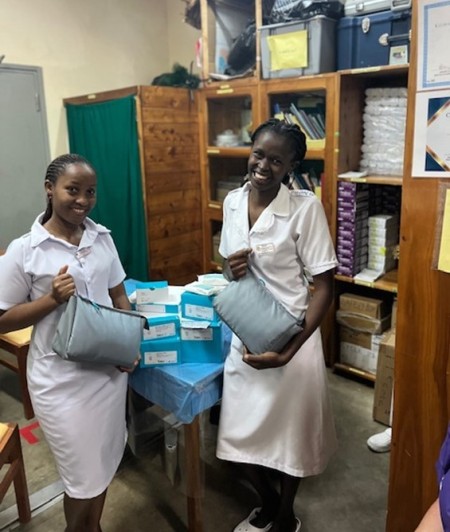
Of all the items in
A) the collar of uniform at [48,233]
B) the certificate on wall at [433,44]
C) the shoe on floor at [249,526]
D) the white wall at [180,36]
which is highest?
the white wall at [180,36]

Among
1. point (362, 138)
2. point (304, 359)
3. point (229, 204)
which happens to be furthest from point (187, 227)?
point (304, 359)

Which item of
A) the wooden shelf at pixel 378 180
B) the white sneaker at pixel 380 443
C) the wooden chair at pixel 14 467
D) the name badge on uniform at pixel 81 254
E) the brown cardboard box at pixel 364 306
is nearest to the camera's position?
the name badge on uniform at pixel 81 254

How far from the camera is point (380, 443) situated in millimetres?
2316

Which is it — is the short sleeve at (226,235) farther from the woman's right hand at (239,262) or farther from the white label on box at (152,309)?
the white label on box at (152,309)

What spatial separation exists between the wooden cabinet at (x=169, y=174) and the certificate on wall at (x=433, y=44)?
2.40m

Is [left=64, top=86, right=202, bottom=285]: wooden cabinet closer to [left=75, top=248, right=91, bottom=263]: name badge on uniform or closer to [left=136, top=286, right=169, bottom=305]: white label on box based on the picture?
[left=136, top=286, right=169, bottom=305]: white label on box

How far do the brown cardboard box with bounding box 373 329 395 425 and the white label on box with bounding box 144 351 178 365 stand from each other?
52.4 inches

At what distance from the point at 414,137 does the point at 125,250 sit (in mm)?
2739

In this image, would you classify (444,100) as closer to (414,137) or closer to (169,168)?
(414,137)

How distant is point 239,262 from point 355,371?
1.72 metres

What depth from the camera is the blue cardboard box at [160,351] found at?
5.42 feet

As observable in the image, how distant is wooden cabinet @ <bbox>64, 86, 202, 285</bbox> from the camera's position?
3.23 m

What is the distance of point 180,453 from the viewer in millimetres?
1748

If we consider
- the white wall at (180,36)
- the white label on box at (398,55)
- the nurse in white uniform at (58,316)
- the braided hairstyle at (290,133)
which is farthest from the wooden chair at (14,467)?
the white wall at (180,36)
